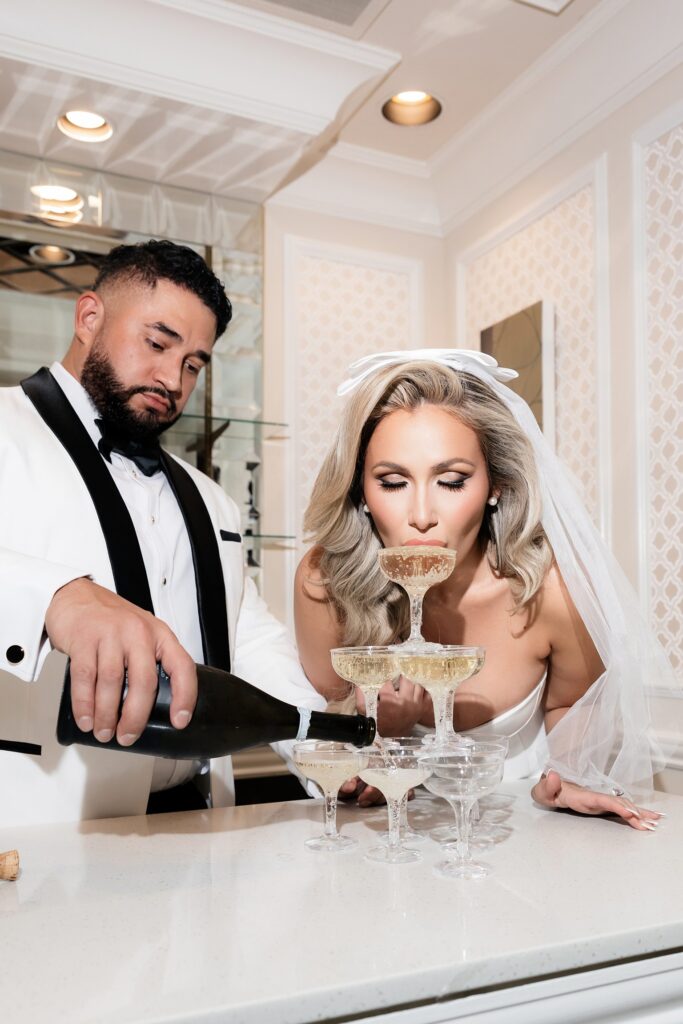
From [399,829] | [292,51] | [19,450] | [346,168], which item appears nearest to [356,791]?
[399,829]

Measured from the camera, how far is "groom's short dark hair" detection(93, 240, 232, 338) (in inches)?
93.1

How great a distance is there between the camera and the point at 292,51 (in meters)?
3.15

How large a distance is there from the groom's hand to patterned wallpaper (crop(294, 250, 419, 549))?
3.01m

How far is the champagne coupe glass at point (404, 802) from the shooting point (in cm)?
133

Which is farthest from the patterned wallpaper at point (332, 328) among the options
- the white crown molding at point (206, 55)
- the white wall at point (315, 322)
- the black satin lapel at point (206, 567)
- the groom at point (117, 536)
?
the black satin lapel at point (206, 567)

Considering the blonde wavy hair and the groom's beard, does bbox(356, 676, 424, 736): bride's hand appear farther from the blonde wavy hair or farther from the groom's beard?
the groom's beard

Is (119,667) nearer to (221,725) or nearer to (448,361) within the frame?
(221,725)

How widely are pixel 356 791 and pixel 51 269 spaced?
267 centimetres

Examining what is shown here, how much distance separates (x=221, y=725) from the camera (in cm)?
126

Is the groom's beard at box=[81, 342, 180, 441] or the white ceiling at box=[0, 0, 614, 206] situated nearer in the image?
the groom's beard at box=[81, 342, 180, 441]

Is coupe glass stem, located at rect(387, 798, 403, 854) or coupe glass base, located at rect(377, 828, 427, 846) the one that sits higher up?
coupe glass stem, located at rect(387, 798, 403, 854)

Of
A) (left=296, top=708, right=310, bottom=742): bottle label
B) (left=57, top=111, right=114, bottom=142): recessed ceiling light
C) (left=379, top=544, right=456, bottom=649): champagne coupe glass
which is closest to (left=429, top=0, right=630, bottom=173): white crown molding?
(left=57, top=111, right=114, bottom=142): recessed ceiling light

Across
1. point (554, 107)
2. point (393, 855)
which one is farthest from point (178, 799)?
point (554, 107)

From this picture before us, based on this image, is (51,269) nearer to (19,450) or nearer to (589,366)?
(19,450)
